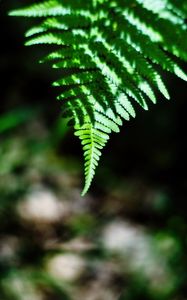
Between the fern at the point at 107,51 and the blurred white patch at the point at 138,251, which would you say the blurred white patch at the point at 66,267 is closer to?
the blurred white patch at the point at 138,251

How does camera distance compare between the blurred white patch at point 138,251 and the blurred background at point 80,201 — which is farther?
the blurred white patch at point 138,251

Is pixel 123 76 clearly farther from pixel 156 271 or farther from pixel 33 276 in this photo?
pixel 156 271

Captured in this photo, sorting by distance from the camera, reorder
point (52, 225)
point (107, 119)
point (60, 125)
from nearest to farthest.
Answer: point (107, 119) → point (60, 125) → point (52, 225)

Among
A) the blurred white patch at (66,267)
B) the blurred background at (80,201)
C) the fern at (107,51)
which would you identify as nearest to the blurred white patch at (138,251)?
the blurred background at (80,201)

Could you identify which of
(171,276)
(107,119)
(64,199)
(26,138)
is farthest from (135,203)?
(107,119)

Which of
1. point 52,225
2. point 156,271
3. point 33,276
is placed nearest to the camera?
point 33,276

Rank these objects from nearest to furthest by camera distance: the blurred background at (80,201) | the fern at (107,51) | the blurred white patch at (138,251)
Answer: the fern at (107,51), the blurred background at (80,201), the blurred white patch at (138,251)

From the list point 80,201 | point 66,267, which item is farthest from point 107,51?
point 80,201
